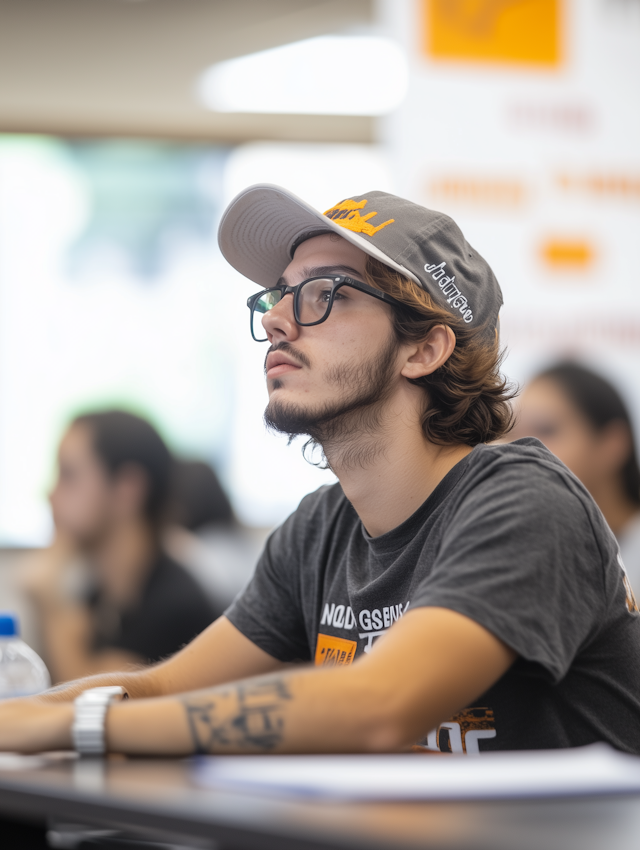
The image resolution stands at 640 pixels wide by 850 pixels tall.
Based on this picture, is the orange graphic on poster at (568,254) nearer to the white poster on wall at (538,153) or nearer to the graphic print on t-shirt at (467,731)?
the white poster on wall at (538,153)

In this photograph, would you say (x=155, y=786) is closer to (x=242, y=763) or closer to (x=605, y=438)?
(x=242, y=763)

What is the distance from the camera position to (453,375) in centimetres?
149

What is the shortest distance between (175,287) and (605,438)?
2.21m

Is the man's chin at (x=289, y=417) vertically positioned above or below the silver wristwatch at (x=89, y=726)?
above

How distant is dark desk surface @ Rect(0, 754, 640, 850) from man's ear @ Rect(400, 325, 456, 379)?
2.66ft

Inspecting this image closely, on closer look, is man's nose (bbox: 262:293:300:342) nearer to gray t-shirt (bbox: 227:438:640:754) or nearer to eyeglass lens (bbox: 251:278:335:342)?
eyeglass lens (bbox: 251:278:335:342)

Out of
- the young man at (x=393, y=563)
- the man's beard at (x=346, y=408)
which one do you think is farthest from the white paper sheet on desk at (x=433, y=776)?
the man's beard at (x=346, y=408)

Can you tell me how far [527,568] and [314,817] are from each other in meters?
0.51

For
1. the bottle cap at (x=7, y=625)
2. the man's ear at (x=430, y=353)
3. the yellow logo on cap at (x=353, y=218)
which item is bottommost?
the bottle cap at (x=7, y=625)

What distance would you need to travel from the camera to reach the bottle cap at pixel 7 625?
1448 millimetres

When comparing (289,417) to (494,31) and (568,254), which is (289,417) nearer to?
(568,254)

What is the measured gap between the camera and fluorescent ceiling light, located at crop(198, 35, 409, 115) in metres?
4.32

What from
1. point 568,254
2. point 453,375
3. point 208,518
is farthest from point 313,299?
point 208,518

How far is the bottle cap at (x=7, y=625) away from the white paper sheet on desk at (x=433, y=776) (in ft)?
2.32
